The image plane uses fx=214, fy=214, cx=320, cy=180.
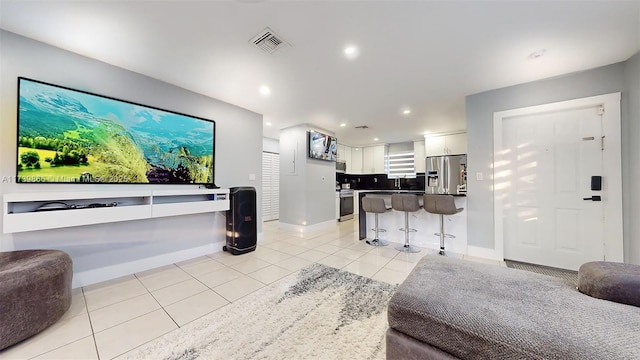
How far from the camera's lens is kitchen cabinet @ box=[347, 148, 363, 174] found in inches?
285

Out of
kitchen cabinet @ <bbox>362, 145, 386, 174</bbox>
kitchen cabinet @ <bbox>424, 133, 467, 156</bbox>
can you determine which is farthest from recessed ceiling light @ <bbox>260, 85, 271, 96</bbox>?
kitchen cabinet @ <bbox>362, 145, 386, 174</bbox>

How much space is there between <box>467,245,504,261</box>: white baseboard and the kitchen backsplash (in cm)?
327

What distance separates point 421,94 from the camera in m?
3.21

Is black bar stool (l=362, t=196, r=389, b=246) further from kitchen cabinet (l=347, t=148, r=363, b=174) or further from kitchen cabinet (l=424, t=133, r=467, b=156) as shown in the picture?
kitchen cabinet (l=347, t=148, r=363, b=174)

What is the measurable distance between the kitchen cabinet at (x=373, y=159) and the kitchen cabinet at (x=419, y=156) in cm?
94

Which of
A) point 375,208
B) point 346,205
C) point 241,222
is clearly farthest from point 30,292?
point 346,205

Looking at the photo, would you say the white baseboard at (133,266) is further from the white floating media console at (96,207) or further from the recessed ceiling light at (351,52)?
the recessed ceiling light at (351,52)

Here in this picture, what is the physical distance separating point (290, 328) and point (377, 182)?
20.0ft

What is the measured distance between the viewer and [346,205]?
6.34 meters

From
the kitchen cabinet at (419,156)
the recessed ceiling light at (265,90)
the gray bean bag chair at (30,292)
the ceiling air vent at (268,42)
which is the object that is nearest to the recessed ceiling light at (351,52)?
the ceiling air vent at (268,42)

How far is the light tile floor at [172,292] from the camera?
1466 mm

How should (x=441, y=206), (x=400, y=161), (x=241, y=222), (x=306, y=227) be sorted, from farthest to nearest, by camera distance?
(x=400, y=161), (x=306, y=227), (x=241, y=222), (x=441, y=206)

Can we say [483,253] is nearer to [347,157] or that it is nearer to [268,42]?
[268,42]

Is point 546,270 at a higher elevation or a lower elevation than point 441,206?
lower
